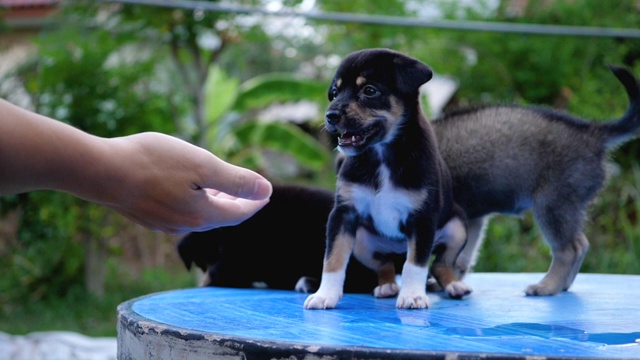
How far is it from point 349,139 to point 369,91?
177 millimetres

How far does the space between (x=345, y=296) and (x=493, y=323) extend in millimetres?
805

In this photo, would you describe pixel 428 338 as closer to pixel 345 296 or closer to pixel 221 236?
pixel 345 296

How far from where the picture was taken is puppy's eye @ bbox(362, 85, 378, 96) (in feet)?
8.33

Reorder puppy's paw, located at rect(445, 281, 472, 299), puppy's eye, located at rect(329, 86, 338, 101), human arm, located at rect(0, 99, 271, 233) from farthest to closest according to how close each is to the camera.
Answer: puppy's paw, located at rect(445, 281, 472, 299) → puppy's eye, located at rect(329, 86, 338, 101) → human arm, located at rect(0, 99, 271, 233)

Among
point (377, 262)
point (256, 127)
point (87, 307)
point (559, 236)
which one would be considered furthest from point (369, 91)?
point (256, 127)

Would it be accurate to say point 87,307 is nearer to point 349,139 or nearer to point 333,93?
point 333,93

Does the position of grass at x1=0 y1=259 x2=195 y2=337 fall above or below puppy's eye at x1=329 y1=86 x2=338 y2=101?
below

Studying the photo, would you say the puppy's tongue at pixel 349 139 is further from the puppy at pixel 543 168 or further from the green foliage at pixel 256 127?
the green foliage at pixel 256 127

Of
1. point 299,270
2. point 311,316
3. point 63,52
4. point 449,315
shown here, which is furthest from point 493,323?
point 63,52

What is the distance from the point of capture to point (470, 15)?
11578 millimetres

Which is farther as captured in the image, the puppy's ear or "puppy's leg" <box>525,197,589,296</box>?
"puppy's leg" <box>525,197,589,296</box>

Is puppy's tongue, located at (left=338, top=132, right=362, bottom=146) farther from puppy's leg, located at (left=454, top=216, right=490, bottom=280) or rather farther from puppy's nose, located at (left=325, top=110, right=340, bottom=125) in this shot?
puppy's leg, located at (left=454, top=216, right=490, bottom=280)

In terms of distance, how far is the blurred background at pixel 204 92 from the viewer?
7.65 metres

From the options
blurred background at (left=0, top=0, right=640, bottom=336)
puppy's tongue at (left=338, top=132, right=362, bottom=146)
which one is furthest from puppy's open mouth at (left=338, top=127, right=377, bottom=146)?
blurred background at (left=0, top=0, right=640, bottom=336)
